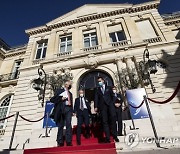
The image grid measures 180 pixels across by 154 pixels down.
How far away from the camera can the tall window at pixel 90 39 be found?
550 inches

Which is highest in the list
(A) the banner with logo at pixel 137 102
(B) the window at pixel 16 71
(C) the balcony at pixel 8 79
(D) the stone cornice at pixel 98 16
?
(D) the stone cornice at pixel 98 16

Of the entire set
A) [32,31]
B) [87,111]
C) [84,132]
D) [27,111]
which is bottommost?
[84,132]

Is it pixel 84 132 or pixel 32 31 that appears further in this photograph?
pixel 32 31

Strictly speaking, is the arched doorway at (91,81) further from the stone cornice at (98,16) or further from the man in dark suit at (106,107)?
the stone cornice at (98,16)

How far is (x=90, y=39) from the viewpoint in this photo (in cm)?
1428

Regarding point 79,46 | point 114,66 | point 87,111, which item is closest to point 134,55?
point 114,66

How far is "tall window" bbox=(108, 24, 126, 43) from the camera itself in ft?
44.7

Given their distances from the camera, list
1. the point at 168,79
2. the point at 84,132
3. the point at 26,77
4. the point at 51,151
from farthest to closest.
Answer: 1. the point at 26,77
2. the point at 168,79
3. the point at 84,132
4. the point at 51,151

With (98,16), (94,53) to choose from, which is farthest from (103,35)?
(98,16)

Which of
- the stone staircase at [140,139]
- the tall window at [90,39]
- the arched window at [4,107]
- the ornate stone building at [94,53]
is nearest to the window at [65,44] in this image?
the ornate stone building at [94,53]

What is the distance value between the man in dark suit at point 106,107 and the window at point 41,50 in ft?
34.3

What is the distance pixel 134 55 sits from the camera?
11.5 m

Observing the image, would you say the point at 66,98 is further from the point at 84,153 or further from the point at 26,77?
the point at 26,77

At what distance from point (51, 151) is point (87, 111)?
1.90 meters
